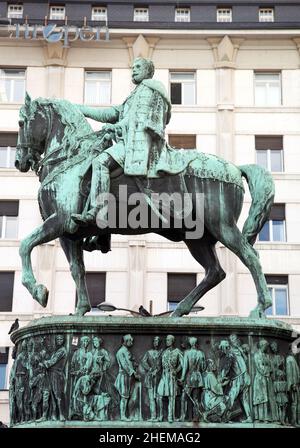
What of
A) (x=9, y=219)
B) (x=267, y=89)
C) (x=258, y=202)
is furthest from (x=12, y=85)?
(x=258, y=202)

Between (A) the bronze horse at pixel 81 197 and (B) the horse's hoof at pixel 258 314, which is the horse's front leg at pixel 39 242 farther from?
(B) the horse's hoof at pixel 258 314

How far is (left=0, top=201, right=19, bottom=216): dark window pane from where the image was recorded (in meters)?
33.7

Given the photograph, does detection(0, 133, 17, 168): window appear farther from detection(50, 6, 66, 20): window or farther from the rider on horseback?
the rider on horseback

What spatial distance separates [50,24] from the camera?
35156 millimetres

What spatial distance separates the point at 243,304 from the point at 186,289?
2.20m

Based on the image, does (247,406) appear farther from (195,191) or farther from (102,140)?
(102,140)

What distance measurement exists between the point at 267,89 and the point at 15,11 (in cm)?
1092

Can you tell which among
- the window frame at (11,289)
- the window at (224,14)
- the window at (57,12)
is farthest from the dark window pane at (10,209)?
the window at (224,14)

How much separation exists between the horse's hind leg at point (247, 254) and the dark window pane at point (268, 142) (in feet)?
77.4

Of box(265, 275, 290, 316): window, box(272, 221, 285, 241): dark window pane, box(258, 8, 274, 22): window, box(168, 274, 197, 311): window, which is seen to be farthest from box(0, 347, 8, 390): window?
box(258, 8, 274, 22): window

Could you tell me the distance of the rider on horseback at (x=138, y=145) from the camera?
1138cm
